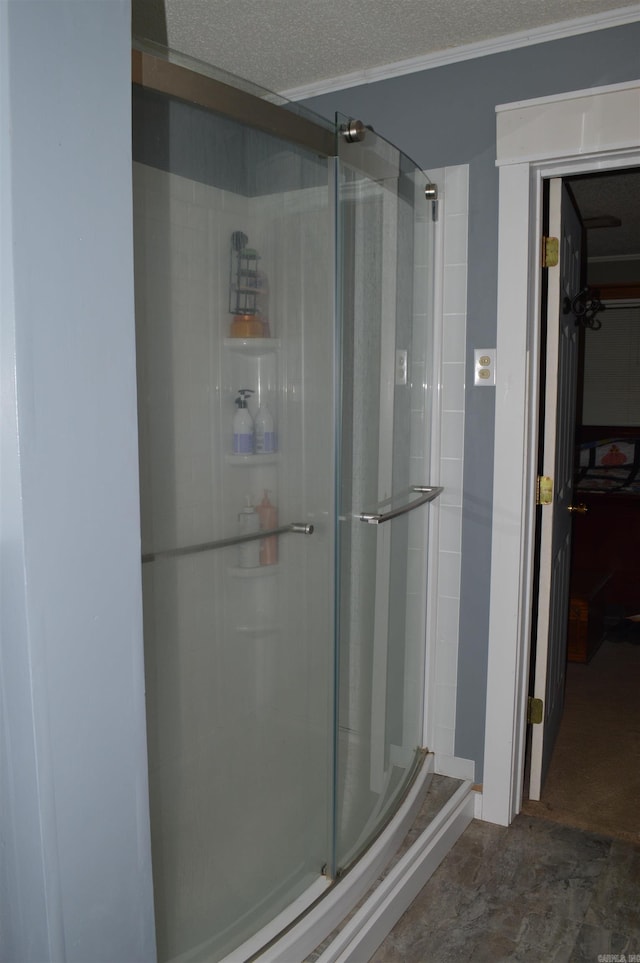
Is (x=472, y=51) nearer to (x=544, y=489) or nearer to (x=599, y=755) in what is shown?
(x=544, y=489)

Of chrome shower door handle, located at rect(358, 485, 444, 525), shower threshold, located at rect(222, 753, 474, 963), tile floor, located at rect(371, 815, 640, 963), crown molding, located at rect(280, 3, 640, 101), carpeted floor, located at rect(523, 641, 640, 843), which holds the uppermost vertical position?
crown molding, located at rect(280, 3, 640, 101)

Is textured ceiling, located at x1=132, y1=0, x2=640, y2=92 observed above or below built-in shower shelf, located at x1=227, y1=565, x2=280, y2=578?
above

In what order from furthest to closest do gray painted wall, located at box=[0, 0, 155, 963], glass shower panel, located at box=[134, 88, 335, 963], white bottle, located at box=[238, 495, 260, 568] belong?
white bottle, located at box=[238, 495, 260, 568], glass shower panel, located at box=[134, 88, 335, 963], gray painted wall, located at box=[0, 0, 155, 963]

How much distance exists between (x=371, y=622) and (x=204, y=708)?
0.65 m

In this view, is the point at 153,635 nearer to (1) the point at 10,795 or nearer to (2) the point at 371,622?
(1) the point at 10,795

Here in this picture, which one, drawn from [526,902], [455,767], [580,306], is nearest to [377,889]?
[526,902]

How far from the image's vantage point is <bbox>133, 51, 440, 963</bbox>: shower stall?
1.34 m

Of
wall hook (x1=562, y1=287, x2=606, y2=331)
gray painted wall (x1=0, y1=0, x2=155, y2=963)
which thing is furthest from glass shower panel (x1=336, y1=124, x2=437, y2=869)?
gray painted wall (x1=0, y1=0, x2=155, y2=963)

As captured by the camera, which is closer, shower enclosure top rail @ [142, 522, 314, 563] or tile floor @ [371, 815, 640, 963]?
shower enclosure top rail @ [142, 522, 314, 563]

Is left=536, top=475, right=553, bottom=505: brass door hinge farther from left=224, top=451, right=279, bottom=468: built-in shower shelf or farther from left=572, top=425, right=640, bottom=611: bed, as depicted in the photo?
left=572, top=425, right=640, bottom=611: bed

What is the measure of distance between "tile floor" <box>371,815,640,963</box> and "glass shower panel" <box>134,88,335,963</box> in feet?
1.27

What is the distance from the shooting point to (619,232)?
182 inches

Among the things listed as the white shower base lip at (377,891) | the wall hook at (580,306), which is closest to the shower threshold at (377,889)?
the white shower base lip at (377,891)

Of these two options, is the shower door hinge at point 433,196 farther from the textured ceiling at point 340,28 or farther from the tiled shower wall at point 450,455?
the textured ceiling at point 340,28
